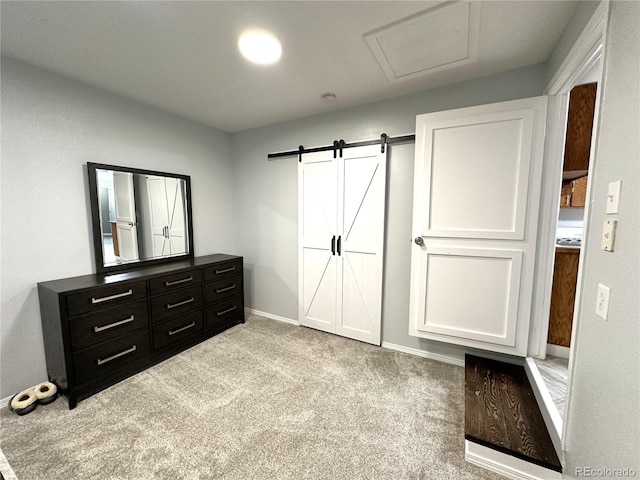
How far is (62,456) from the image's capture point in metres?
1.52

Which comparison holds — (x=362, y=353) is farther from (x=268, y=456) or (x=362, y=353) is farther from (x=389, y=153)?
(x=389, y=153)

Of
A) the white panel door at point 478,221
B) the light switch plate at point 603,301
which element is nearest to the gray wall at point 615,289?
the light switch plate at point 603,301

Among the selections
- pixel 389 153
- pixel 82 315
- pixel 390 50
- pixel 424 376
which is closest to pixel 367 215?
pixel 389 153

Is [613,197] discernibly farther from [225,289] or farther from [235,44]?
[225,289]

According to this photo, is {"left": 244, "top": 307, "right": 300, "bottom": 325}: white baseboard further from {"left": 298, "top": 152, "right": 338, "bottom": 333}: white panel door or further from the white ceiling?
the white ceiling

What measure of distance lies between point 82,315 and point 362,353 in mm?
2409

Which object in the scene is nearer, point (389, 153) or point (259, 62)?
point (259, 62)

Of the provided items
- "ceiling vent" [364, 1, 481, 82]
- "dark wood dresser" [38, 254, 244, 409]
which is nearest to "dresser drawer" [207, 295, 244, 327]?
"dark wood dresser" [38, 254, 244, 409]

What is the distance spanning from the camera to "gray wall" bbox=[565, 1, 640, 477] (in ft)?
2.72

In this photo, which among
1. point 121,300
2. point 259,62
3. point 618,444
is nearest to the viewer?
point 618,444

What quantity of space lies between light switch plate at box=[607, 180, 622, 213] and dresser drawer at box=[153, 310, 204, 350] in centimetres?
314

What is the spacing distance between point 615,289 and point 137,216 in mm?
3494

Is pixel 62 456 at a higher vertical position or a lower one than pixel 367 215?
lower

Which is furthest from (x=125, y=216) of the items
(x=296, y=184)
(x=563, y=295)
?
(x=563, y=295)
